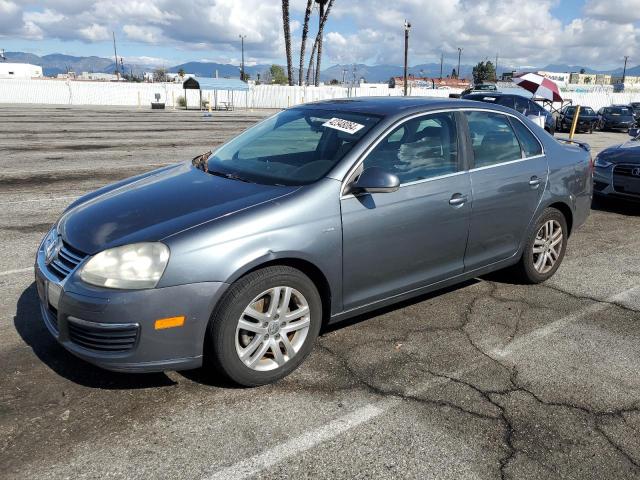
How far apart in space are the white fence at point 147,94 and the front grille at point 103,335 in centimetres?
4401

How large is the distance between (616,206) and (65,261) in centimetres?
861

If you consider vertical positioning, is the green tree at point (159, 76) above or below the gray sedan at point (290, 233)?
above

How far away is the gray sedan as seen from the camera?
2.91 metres

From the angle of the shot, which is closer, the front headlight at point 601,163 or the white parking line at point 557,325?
the white parking line at point 557,325

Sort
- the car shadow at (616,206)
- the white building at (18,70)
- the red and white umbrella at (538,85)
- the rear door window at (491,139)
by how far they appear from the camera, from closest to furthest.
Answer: the rear door window at (491,139)
the car shadow at (616,206)
the red and white umbrella at (538,85)
the white building at (18,70)

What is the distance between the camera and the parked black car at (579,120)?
2820 cm

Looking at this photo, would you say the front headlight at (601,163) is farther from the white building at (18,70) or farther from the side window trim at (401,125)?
the white building at (18,70)

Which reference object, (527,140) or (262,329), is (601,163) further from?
(262,329)

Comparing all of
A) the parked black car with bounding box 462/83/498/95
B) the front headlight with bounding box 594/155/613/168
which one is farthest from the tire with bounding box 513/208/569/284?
the parked black car with bounding box 462/83/498/95

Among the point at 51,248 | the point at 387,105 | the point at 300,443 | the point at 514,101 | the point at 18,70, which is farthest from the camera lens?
the point at 18,70

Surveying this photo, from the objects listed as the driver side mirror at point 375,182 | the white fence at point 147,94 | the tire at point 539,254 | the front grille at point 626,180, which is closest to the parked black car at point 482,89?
the white fence at point 147,94

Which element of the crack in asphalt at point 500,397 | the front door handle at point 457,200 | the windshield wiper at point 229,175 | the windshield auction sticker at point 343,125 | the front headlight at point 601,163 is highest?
the windshield auction sticker at point 343,125

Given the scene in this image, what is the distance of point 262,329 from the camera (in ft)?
10.5

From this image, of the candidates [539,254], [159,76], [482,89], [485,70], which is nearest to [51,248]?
[539,254]
